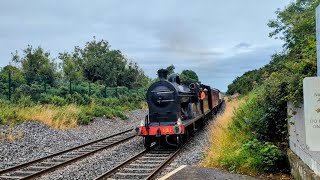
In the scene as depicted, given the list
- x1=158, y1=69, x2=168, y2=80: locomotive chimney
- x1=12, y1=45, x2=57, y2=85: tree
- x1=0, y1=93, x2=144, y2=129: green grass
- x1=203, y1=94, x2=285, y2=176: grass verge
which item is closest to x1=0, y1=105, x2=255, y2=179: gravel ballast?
x1=0, y1=93, x2=144, y2=129: green grass

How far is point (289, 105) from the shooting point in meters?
8.54

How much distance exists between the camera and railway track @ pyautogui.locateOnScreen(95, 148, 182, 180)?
9.00 meters

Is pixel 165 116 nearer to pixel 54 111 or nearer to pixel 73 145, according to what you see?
pixel 73 145

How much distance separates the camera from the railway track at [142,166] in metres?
9.00

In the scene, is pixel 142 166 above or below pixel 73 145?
below

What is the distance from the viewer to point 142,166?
1030 centimetres

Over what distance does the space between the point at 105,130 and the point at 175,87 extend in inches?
Result: 307

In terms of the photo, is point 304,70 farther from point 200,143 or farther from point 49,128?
point 49,128

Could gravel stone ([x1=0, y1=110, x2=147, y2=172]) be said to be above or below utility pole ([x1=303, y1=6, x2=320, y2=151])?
below

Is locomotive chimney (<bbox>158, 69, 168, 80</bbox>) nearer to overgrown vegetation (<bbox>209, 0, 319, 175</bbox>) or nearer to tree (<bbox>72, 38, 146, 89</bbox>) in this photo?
overgrown vegetation (<bbox>209, 0, 319, 175</bbox>)

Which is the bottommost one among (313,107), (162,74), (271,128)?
(271,128)

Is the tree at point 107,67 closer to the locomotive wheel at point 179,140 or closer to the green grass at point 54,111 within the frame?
the green grass at point 54,111

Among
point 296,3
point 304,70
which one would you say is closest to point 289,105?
point 304,70

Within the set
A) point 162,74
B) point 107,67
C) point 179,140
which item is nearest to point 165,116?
point 179,140
